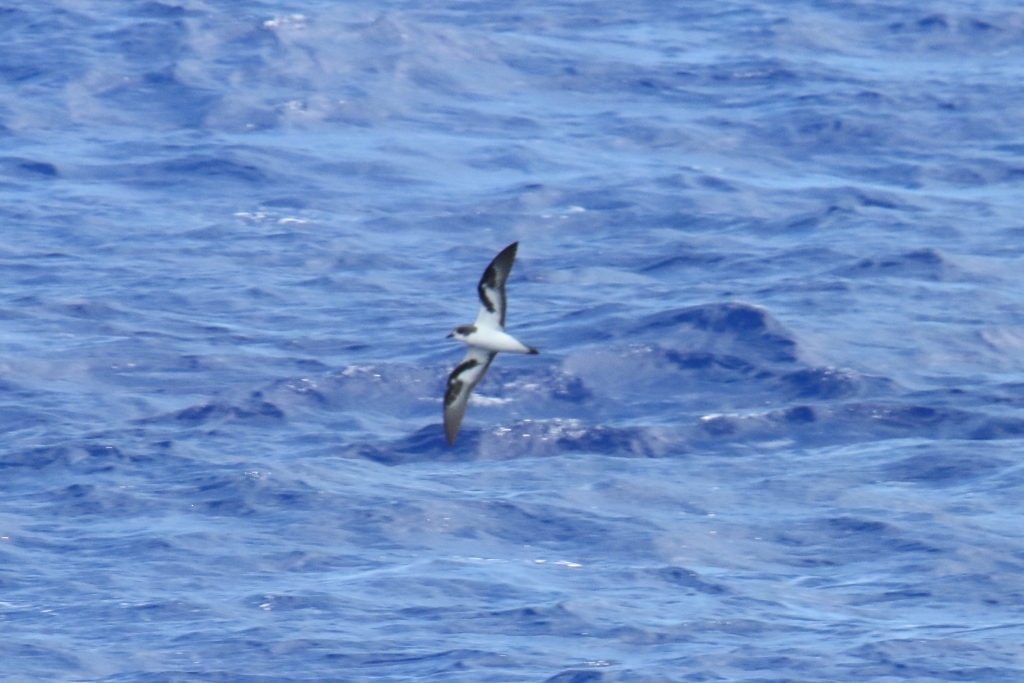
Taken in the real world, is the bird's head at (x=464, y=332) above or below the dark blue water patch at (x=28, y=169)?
above

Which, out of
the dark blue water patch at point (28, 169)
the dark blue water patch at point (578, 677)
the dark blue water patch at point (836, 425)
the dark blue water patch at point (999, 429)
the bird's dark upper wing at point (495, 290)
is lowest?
the dark blue water patch at point (28, 169)

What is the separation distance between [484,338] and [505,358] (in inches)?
583

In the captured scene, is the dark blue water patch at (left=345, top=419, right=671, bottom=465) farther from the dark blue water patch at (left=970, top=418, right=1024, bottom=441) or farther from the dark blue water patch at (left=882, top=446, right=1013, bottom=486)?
the dark blue water patch at (left=970, top=418, right=1024, bottom=441)

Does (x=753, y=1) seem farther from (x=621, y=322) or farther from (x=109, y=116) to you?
(x=621, y=322)

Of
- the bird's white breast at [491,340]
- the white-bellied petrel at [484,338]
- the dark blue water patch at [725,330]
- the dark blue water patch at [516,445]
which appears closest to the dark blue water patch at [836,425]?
the dark blue water patch at [516,445]

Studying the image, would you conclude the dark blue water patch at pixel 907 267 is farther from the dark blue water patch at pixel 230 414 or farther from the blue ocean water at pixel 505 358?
the dark blue water patch at pixel 230 414

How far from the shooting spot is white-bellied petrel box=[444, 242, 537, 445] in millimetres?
13930

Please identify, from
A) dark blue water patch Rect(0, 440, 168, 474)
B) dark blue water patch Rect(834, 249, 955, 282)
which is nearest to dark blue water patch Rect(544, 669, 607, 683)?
dark blue water patch Rect(0, 440, 168, 474)

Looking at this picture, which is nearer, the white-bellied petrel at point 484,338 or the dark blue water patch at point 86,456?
the white-bellied petrel at point 484,338

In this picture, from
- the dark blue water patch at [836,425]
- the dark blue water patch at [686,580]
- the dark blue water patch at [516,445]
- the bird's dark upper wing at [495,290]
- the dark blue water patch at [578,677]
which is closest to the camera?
the bird's dark upper wing at [495,290]

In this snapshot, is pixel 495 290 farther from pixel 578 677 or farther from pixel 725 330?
pixel 725 330

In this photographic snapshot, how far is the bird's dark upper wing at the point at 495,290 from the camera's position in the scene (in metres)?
13.8

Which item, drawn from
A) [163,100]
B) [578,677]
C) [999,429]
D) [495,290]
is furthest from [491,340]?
[163,100]

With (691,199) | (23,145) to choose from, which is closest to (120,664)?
(691,199)
